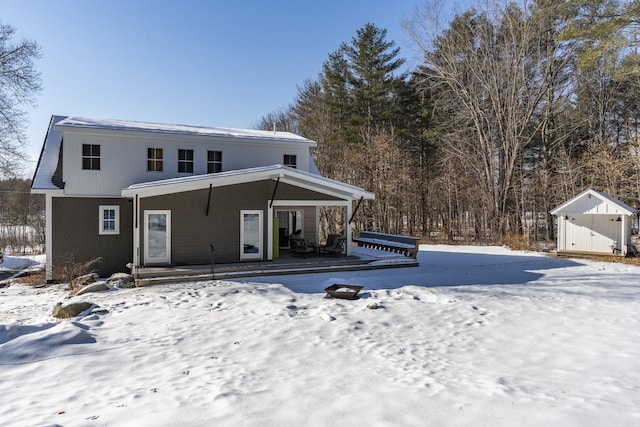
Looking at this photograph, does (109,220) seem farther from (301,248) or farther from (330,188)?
(330,188)

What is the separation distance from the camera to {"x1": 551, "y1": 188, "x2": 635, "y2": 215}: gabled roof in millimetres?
15172

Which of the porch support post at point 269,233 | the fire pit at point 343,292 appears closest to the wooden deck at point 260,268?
the porch support post at point 269,233

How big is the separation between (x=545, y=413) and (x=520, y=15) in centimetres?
2613

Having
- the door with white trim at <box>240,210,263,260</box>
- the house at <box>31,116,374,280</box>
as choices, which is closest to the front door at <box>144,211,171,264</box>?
the house at <box>31,116,374,280</box>

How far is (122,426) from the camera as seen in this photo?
11.5ft

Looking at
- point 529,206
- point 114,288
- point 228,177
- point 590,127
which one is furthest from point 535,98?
point 114,288

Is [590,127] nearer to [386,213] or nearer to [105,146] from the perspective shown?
[386,213]

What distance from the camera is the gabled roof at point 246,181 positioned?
11227 millimetres

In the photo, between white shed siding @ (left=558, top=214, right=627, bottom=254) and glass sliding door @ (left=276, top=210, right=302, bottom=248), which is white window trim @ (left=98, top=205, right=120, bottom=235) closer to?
glass sliding door @ (left=276, top=210, right=302, bottom=248)

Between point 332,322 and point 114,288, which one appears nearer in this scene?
point 332,322

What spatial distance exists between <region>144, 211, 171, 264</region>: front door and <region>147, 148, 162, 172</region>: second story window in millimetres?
3127

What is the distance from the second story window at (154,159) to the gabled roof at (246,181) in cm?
186

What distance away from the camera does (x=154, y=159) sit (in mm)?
14102

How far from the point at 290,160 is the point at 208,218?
533cm
